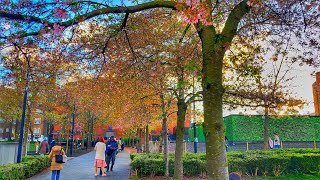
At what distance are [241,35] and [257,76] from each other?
121 centimetres

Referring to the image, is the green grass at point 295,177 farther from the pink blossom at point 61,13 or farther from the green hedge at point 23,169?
the pink blossom at point 61,13

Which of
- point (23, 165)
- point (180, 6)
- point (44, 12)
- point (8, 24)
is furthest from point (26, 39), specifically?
A: point (23, 165)

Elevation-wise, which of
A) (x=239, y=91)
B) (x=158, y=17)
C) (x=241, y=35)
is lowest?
(x=239, y=91)

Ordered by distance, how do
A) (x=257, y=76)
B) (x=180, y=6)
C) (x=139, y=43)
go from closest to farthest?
(x=180, y=6) → (x=257, y=76) → (x=139, y=43)

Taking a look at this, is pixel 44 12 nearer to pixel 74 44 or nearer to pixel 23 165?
pixel 74 44

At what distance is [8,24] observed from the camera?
5.78 metres

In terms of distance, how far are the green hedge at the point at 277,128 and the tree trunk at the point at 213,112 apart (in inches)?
1091

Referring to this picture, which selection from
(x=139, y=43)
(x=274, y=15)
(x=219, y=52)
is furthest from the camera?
(x=139, y=43)

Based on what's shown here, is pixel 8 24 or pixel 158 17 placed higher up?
pixel 158 17

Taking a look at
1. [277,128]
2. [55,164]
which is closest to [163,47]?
[55,164]

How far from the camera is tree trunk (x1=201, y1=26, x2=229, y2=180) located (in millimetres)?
4676

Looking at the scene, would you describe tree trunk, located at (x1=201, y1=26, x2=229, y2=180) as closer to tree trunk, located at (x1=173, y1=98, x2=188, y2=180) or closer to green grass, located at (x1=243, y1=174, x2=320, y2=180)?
tree trunk, located at (x1=173, y1=98, x2=188, y2=180)

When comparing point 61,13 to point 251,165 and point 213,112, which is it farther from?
point 251,165

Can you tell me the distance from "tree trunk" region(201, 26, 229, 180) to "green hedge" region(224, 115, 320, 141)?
90.9ft
